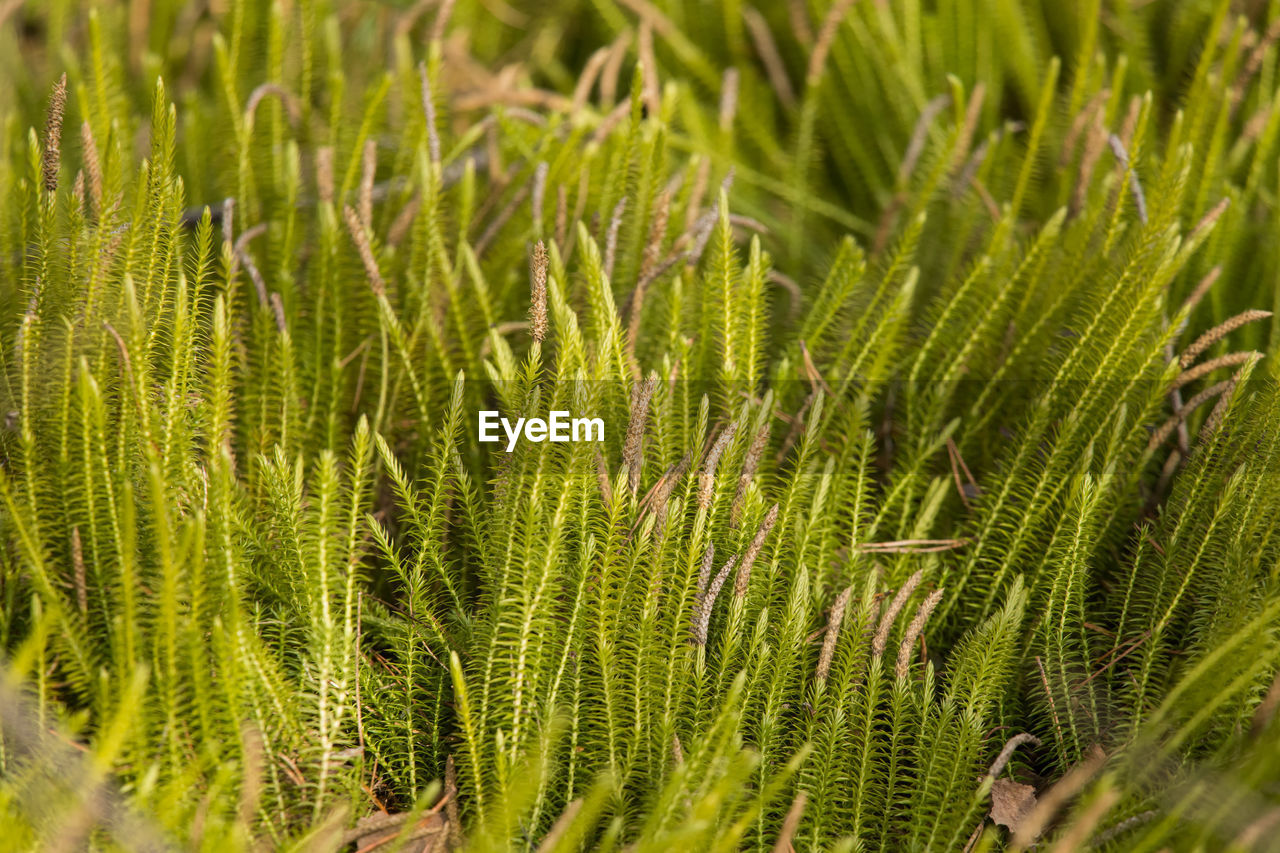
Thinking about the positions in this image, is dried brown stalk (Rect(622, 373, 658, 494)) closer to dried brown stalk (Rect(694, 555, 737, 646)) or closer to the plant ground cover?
the plant ground cover

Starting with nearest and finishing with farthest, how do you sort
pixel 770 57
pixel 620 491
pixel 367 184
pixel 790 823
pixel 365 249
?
pixel 790 823 → pixel 620 491 → pixel 365 249 → pixel 367 184 → pixel 770 57

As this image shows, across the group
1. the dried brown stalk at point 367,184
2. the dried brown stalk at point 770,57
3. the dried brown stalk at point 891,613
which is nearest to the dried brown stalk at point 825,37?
the dried brown stalk at point 770,57

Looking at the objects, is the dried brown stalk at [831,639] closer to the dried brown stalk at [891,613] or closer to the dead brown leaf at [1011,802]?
the dried brown stalk at [891,613]

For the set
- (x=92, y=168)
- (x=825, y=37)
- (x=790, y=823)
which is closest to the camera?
(x=790, y=823)

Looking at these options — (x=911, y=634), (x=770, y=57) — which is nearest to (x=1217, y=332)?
(x=911, y=634)

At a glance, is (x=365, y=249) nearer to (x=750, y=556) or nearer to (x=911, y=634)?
(x=750, y=556)

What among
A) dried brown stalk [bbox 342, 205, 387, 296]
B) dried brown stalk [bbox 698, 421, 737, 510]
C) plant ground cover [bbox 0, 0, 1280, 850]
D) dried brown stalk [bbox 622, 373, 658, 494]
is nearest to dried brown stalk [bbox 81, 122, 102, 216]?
plant ground cover [bbox 0, 0, 1280, 850]

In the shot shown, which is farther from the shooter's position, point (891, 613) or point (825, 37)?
point (825, 37)

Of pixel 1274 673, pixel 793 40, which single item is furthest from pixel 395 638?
pixel 793 40

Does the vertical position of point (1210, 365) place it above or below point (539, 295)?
below

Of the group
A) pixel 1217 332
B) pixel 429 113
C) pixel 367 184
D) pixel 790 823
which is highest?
pixel 429 113
